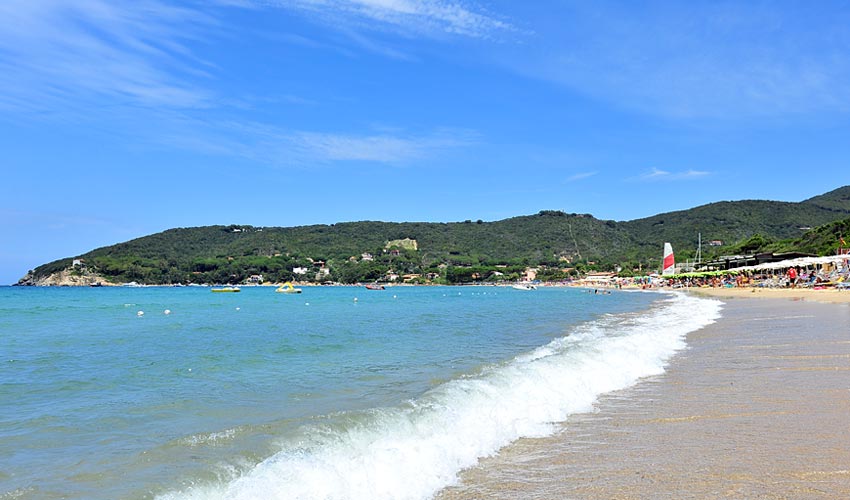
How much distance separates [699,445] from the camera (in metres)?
5.35

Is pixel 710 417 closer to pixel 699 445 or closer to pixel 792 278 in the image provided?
pixel 699 445

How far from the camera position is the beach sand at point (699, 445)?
14.1ft

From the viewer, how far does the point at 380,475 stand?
4.77 m

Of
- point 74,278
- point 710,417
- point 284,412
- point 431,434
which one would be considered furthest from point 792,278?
point 74,278

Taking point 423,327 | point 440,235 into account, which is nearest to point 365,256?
point 440,235

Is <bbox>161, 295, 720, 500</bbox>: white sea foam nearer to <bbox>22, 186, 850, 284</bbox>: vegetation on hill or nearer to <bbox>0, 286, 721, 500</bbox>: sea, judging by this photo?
<bbox>0, 286, 721, 500</bbox>: sea

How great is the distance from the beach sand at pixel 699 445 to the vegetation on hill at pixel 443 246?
110 metres

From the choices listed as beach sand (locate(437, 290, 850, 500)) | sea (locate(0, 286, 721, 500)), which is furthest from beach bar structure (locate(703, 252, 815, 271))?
beach sand (locate(437, 290, 850, 500))

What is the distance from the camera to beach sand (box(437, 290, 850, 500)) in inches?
169

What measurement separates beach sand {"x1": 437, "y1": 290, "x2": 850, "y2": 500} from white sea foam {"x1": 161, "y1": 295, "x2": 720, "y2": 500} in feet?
0.93

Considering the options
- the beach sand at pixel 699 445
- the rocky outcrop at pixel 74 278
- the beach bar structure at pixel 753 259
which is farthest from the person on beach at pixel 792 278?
the rocky outcrop at pixel 74 278

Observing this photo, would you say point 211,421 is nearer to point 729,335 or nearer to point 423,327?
point 729,335

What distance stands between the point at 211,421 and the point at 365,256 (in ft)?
514

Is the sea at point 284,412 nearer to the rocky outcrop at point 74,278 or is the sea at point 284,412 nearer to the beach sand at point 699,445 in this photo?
the beach sand at point 699,445
